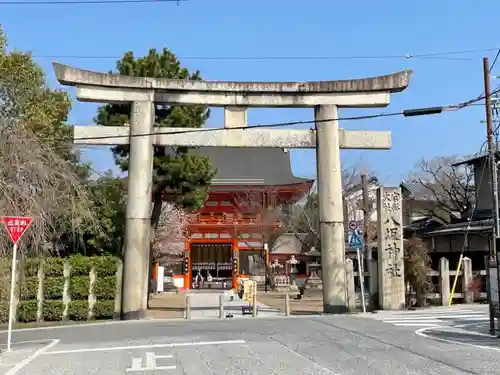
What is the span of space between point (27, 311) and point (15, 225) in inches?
298

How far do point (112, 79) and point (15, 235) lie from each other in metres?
8.18

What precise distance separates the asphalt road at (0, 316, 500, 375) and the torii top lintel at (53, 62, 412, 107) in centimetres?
786

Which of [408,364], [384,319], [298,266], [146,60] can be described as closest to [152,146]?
[146,60]

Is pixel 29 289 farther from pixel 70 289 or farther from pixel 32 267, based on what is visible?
pixel 70 289

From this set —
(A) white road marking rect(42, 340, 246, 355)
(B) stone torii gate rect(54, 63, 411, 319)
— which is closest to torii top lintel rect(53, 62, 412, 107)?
(B) stone torii gate rect(54, 63, 411, 319)

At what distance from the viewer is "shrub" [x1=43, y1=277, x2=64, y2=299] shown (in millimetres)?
17266

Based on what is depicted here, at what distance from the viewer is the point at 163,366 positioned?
26.7ft

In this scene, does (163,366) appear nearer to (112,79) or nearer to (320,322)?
(320,322)

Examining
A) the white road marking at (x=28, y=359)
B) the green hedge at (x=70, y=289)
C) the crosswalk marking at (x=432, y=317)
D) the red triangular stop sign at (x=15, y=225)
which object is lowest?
the white road marking at (x=28, y=359)

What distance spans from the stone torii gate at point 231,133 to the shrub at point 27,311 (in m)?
2.84

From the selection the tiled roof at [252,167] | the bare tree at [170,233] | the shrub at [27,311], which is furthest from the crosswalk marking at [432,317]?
the tiled roof at [252,167]

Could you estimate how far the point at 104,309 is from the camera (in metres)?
17.6

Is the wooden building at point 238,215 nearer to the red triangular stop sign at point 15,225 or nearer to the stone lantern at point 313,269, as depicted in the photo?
the stone lantern at point 313,269

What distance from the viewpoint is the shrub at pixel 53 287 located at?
56.6 ft
